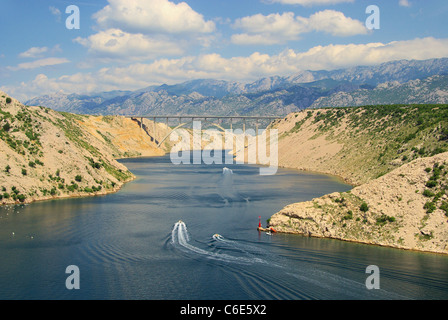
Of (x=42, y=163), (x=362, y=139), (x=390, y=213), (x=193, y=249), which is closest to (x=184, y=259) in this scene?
(x=193, y=249)

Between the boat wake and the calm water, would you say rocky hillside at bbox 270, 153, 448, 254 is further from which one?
the boat wake

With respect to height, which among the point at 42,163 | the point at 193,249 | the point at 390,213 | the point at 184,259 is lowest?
the point at 184,259

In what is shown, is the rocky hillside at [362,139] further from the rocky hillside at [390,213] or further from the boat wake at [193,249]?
the boat wake at [193,249]

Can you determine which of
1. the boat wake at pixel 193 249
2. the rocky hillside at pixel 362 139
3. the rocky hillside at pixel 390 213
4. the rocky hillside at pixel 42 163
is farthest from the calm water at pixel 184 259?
the rocky hillside at pixel 362 139

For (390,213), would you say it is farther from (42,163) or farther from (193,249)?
(42,163)

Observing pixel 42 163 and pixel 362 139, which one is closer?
pixel 42 163

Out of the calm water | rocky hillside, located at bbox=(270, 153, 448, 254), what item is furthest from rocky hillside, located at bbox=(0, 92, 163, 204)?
→ rocky hillside, located at bbox=(270, 153, 448, 254)

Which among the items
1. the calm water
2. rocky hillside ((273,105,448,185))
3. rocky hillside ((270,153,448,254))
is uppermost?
rocky hillside ((273,105,448,185))
